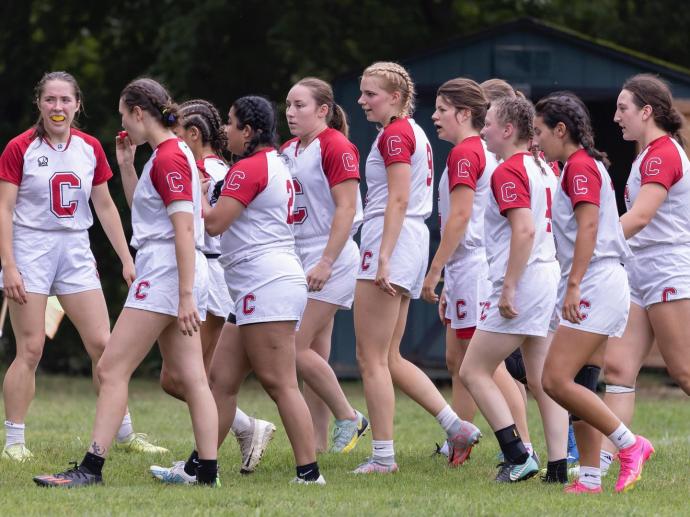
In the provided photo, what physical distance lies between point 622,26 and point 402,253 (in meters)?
11.5

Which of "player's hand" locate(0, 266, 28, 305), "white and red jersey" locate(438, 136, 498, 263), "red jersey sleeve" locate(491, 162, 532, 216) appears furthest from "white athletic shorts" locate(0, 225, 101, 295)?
"red jersey sleeve" locate(491, 162, 532, 216)

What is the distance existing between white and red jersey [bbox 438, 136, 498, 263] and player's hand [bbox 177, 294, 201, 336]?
1.91 metres

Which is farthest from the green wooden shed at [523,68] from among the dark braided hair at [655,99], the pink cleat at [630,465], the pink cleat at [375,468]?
the pink cleat at [630,465]

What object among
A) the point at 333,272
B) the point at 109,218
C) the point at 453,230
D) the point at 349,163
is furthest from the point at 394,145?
the point at 109,218

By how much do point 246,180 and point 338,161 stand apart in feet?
3.05

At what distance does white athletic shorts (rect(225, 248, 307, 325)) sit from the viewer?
259 inches

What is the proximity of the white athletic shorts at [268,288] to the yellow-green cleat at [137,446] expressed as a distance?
6.92 feet

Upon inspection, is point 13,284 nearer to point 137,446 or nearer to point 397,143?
point 137,446

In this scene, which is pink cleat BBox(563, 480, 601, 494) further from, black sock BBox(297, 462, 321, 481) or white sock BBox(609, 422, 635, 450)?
black sock BBox(297, 462, 321, 481)

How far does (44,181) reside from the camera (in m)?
7.92

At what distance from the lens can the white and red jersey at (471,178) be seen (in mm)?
7594

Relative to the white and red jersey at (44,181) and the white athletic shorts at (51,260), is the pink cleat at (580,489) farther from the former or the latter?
the white and red jersey at (44,181)

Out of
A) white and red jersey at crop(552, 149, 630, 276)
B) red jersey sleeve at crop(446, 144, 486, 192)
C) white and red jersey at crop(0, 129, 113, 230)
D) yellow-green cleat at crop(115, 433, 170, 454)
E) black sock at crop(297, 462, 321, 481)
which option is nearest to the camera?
white and red jersey at crop(552, 149, 630, 276)

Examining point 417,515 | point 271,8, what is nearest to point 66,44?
point 271,8
